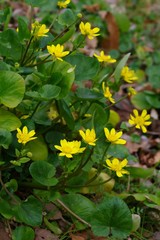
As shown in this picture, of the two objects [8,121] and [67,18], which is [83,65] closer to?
[67,18]

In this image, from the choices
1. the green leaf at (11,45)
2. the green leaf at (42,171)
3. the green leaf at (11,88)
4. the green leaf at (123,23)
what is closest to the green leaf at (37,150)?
the green leaf at (42,171)

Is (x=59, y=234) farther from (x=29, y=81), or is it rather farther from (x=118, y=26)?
(x=118, y=26)

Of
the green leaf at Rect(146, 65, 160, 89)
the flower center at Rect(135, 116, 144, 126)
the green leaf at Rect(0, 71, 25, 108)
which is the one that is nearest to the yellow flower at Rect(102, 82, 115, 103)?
the flower center at Rect(135, 116, 144, 126)

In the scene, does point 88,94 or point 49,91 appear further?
point 88,94

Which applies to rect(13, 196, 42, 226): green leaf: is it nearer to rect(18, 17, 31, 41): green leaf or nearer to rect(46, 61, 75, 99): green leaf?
rect(46, 61, 75, 99): green leaf

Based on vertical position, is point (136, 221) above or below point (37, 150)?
below

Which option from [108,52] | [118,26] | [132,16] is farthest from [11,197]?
[132,16]

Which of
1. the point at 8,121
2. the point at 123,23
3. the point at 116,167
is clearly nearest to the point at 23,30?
the point at 8,121
